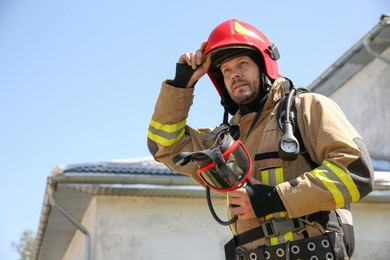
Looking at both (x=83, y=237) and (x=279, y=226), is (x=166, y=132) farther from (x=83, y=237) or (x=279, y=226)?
(x=83, y=237)

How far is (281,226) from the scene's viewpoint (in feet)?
12.3

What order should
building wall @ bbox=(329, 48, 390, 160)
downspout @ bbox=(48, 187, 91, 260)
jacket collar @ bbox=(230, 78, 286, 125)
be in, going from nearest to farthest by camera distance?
jacket collar @ bbox=(230, 78, 286, 125)
downspout @ bbox=(48, 187, 91, 260)
building wall @ bbox=(329, 48, 390, 160)

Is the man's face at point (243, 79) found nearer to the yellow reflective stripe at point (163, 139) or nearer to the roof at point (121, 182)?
the yellow reflective stripe at point (163, 139)

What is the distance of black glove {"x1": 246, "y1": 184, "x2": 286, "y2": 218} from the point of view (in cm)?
360

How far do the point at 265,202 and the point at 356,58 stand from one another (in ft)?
32.9

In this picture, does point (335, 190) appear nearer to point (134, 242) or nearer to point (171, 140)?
point (171, 140)

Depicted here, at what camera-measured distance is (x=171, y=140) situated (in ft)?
14.1

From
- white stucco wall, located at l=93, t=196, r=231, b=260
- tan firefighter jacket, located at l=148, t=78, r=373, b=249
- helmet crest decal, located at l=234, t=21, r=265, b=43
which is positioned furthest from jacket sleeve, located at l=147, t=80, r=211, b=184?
white stucco wall, located at l=93, t=196, r=231, b=260

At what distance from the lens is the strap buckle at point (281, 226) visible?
3.72m

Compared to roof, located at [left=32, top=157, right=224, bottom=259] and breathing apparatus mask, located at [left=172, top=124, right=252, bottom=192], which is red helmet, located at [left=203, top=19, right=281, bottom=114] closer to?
breathing apparatus mask, located at [left=172, top=124, right=252, bottom=192]

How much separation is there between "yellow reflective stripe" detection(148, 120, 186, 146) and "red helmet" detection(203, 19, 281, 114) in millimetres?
418

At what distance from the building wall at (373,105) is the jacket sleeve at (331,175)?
9331mm

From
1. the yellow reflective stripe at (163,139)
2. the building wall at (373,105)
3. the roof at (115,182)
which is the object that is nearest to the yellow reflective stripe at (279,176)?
the yellow reflective stripe at (163,139)

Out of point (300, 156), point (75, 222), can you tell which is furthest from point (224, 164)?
point (75, 222)
